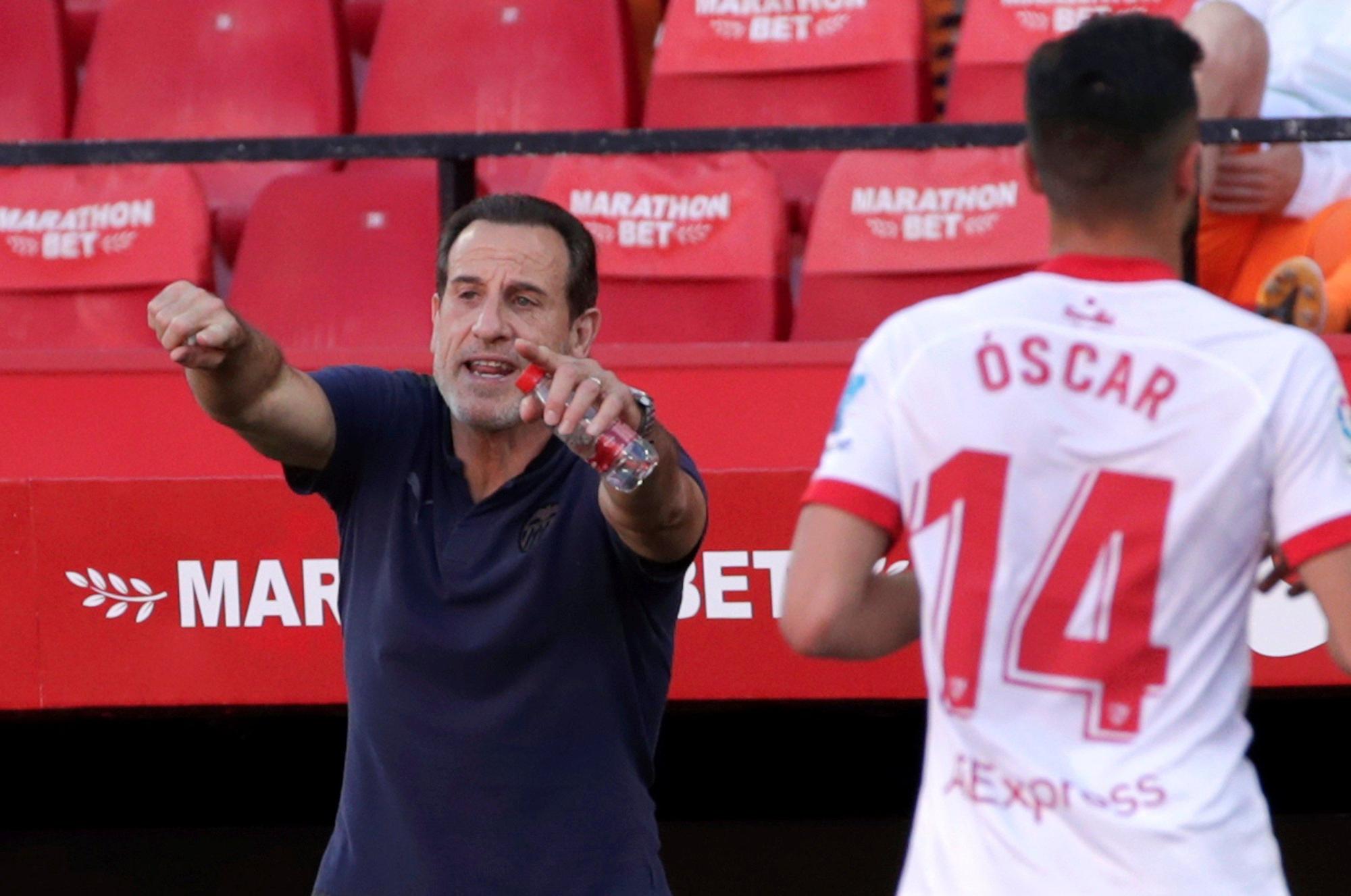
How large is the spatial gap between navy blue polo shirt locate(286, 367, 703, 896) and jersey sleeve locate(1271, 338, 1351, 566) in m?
0.87

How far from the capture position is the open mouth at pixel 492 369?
2.37 metres

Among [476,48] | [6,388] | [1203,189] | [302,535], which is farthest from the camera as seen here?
[476,48]

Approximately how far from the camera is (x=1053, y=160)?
1.62 metres

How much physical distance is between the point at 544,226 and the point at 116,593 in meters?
1.38

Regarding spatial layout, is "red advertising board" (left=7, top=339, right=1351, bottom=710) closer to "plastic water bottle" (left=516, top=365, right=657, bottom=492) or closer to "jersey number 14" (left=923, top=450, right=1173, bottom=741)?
"plastic water bottle" (left=516, top=365, right=657, bottom=492)

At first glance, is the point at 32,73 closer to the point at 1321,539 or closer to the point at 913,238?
the point at 913,238

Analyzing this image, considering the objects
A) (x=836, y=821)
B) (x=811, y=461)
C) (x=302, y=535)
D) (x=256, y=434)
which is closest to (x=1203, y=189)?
(x=811, y=461)

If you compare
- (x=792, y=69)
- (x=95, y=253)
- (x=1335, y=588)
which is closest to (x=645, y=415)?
(x=1335, y=588)

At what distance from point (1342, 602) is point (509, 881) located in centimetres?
108

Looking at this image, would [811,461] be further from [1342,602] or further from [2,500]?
[1342,602]

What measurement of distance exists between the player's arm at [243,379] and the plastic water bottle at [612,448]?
343 mm

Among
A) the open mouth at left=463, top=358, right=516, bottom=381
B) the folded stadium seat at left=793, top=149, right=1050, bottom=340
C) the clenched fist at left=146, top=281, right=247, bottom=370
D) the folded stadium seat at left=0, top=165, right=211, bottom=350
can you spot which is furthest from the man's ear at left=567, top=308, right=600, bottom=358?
the folded stadium seat at left=0, top=165, right=211, bottom=350

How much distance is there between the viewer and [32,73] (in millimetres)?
5449

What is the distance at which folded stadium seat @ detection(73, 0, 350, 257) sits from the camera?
5.27 m
